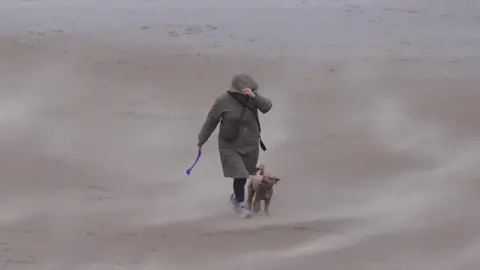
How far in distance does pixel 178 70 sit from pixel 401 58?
341 centimetres

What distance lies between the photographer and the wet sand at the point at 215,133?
7.62 m

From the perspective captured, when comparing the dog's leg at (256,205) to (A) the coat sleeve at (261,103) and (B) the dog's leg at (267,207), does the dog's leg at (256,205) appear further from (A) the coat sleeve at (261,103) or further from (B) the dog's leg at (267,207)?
(A) the coat sleeve at (261,103)

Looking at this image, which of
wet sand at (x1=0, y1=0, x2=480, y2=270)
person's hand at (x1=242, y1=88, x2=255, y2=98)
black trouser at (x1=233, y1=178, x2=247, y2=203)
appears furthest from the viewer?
black trouser at (x1=233, y1=178, x2=247, y2=203)

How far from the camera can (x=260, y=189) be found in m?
8.02

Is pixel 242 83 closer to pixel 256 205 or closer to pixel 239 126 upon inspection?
pixel 239 126

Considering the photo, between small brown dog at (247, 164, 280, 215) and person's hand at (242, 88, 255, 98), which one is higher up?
person's hand at (242, 88, 255, 98)

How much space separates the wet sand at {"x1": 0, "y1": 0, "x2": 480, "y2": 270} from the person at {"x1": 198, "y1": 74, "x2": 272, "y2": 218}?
1.58 ft

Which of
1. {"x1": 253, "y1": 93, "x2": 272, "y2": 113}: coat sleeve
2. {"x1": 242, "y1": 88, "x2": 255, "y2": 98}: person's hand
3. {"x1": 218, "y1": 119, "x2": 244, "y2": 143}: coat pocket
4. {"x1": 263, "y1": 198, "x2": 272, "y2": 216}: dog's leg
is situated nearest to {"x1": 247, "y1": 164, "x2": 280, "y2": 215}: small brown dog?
{"x1": 263, "y1": 198, "x2": 272, "y2": 216}: dog's leg

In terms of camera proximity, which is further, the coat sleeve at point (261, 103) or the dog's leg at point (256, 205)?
the dog's leg at point (256, 205)

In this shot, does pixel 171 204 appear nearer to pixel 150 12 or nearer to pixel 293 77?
pixel 293 77

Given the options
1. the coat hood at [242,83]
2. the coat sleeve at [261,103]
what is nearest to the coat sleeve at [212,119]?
the coat hood at [242,83]

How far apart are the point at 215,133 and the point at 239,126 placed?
276cm

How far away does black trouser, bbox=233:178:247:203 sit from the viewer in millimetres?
8109

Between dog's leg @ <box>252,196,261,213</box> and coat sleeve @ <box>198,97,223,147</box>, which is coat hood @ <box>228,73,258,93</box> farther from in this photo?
dog's leg @ <box>252,196,261,213</box>
